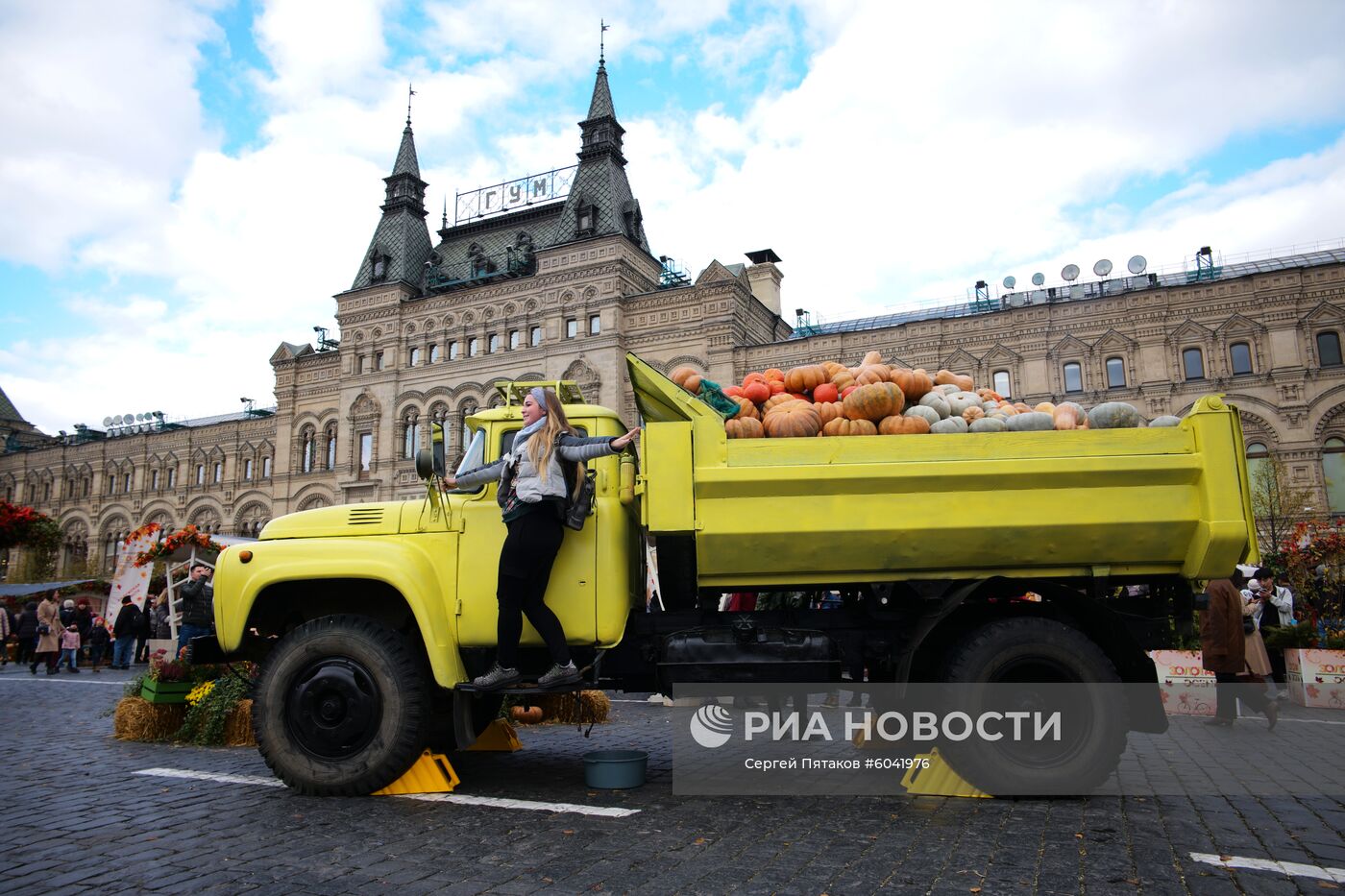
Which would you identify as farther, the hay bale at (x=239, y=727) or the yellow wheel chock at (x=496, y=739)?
the hay bale at (x=239, y=727)

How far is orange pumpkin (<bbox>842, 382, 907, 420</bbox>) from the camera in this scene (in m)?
6.03

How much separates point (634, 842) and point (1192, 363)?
3474cm

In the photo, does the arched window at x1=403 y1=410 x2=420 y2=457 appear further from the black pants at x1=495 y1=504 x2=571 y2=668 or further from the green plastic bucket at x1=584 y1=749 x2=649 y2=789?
the black pants at x1=495 y1=504 x2=571 y2=668

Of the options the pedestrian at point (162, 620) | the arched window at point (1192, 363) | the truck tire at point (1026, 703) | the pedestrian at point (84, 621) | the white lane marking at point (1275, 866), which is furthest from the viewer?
the arched window at point (1192, 363)

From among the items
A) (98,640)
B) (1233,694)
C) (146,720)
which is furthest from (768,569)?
(98,640)

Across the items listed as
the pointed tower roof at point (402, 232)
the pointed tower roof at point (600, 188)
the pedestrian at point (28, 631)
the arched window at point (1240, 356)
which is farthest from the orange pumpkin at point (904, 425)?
the pointed tower roof at point (402, 232)

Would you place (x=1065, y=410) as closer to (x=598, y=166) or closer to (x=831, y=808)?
(x=831, y=808)

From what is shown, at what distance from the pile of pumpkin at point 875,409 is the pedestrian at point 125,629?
19659 millimetres

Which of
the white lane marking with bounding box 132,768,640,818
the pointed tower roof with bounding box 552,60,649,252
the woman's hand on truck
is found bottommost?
the white lane marking with bounding box 132,768,640,818

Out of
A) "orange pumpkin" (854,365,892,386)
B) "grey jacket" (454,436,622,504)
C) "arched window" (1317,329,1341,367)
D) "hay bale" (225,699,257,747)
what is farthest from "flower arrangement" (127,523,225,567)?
"arched window" (1317,329,1341,367)

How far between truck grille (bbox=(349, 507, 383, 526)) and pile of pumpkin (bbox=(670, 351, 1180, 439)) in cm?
230

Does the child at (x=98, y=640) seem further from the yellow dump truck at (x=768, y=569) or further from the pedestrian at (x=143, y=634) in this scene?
the yellow dump truck at (x=768, y=569)

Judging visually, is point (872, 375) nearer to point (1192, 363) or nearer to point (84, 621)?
point (84, 621)

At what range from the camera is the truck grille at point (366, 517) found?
19.4 feet
